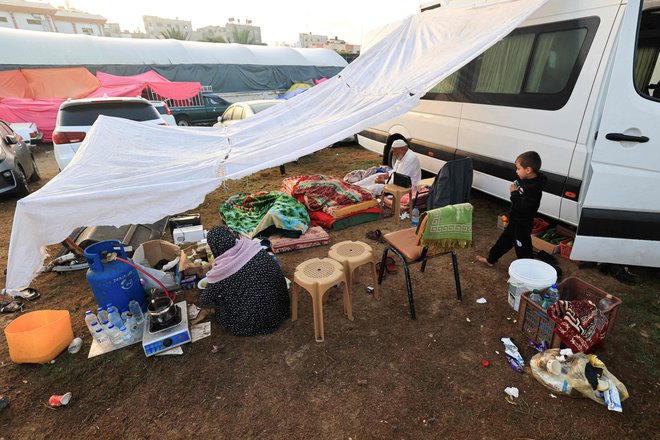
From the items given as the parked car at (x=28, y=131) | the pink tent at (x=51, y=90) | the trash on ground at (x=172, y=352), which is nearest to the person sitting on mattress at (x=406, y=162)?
the trash on ground at (x=172, y=352)

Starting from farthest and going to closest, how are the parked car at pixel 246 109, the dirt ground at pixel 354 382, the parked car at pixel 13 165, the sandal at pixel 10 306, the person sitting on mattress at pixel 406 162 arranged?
the parked car at pixel 246 109, the parked car at pixel 13 165, the person sitting on mattress at pixel 406 162, the sandal at pixel 10 306, the dirt ground at pixel 354 382

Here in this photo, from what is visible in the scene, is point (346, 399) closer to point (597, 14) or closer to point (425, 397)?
point (425, 397)

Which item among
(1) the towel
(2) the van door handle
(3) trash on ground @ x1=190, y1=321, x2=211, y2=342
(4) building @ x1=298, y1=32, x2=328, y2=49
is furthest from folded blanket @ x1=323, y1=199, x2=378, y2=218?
(4) building @ x1=298, y1=32, x2=328, y2=49

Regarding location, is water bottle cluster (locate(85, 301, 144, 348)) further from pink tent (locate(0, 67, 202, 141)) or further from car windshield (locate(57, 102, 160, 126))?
pink tent (locate(0, 67, 202, 141))

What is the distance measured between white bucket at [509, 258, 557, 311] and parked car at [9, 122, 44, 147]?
42.7ft

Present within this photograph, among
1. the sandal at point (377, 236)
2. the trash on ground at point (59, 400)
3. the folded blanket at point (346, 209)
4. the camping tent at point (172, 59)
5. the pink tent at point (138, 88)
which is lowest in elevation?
the trash on ground at point (59, 400)

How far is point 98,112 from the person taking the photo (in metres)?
5.80

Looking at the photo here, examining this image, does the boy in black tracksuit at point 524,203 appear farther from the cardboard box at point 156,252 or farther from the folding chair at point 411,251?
the cardboard box at point 156,252

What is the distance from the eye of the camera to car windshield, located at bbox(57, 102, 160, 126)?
5.69m

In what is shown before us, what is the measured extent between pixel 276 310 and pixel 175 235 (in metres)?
2.29

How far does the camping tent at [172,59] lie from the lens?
1450 cm

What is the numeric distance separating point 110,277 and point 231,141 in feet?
5.75

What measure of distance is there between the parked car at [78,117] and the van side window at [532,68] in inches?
210

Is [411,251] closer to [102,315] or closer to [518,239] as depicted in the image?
[518,239]
